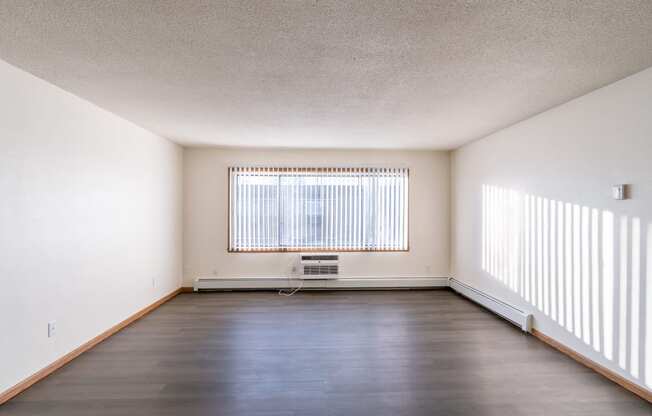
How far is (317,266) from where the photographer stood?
543 cm

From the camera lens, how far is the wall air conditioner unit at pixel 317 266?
541 centimetres

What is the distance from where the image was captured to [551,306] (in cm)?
331

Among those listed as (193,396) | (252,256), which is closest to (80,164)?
(193,396)

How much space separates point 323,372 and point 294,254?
114 inches

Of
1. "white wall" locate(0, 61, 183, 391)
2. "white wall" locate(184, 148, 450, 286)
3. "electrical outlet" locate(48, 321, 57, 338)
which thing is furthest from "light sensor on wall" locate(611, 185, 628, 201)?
"electrical outlet" locate(48, 321, 57, 338)

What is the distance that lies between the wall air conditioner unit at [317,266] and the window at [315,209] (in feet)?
0.61

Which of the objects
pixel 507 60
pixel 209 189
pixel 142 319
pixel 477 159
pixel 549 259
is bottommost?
pixel 142 319

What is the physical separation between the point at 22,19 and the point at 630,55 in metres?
3.64

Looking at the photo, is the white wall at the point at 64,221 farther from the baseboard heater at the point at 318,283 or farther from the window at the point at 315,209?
the window at the point at 315,209

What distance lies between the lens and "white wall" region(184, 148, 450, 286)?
5469 millimetres

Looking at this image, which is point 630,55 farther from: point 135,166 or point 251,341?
point 135,166

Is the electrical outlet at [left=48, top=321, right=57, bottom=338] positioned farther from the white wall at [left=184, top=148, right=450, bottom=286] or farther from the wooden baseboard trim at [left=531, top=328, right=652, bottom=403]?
the wooden baseboard trim at [left=531, top=328, right=652, bottom=403]

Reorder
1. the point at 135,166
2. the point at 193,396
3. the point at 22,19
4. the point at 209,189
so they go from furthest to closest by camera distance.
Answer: the point at 209,189, the point at 135,166, the point at 193,396, the point at 22,19

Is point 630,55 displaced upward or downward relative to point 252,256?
upward
